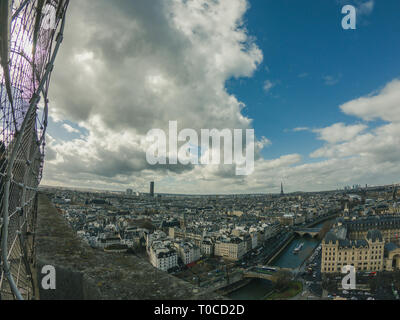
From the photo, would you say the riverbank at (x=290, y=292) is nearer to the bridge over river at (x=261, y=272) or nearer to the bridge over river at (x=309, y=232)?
the bridge over river at (x=261, y=272)

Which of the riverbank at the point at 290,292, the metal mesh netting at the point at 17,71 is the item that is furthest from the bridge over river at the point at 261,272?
the metal mesh netting at the point at 17,71

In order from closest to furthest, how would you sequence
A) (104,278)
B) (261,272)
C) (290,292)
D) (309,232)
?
(104,278) < (290,292) < (261,272) < (309,232)

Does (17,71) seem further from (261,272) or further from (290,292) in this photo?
(261,272)

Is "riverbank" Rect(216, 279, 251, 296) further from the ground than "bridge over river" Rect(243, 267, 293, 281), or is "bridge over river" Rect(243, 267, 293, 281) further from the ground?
"bridge over river" Rect(243, 267, 293, 281)

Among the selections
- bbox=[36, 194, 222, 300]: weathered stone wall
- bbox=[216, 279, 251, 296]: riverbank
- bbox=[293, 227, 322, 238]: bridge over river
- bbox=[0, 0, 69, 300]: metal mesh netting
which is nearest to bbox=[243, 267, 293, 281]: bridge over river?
bbox=[216, 279, 251, 296]: riverbank

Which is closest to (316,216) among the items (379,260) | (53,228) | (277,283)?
(379,260)

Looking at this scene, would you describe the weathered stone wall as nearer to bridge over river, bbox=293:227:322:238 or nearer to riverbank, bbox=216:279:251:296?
riverbank, bbox=216:279:251:296

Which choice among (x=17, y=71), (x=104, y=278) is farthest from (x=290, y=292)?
(x=17, y=71)
